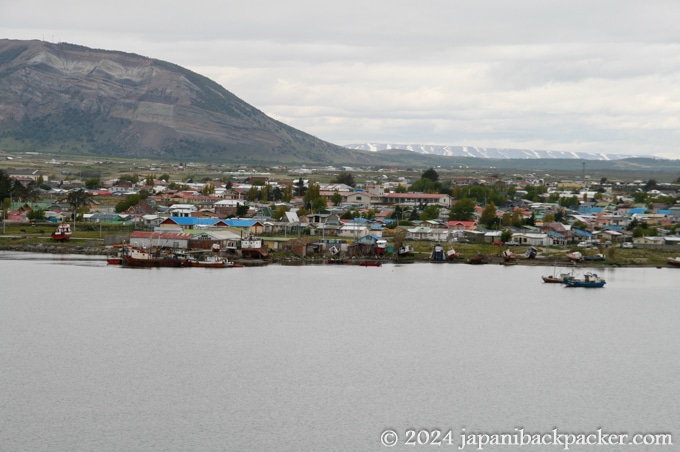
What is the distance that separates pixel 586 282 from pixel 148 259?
938 centimetres

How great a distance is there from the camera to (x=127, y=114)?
316ft

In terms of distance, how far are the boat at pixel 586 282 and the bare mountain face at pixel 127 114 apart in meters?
66.7

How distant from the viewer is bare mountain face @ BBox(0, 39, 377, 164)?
3565 inches

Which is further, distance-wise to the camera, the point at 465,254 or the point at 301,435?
the point at 465,254

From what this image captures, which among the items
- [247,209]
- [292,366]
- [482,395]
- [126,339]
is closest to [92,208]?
[247,209]

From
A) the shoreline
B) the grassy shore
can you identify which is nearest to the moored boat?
the grassy shore

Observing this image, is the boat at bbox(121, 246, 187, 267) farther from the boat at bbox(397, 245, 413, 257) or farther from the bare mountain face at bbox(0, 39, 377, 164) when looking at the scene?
the bare mountain face at bbox(0, 39, 377, 164)

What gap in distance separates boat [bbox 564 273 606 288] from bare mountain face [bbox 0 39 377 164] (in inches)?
2627

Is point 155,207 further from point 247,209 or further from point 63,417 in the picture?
point 63,417

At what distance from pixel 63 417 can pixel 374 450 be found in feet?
10.1

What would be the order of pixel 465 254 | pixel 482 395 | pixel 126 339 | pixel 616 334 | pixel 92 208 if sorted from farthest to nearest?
pixel 92 208, pixel 465 254, pixel 616 334, pixel 126 339, pixel 482 395

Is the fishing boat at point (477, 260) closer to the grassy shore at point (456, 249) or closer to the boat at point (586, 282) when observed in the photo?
the grassy shore at point (456, 249)

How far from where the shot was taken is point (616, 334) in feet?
48.4

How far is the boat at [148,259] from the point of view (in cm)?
2175
